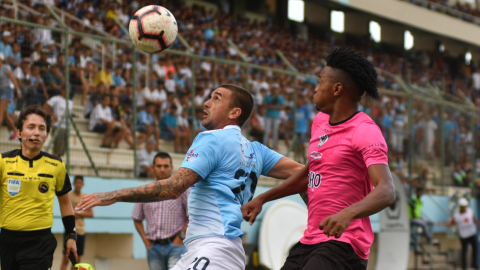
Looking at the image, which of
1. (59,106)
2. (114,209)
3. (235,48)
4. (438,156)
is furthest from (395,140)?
(59,106)

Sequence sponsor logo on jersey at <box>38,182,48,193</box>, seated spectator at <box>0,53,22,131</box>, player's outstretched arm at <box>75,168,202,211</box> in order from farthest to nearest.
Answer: seated spectator at <box>0,53,22,131</box>
sponsor logo on jersey at <box>38,182,48,193</box>
player's outstretched arm at <box>75,168,202,211</box>

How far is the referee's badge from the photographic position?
5.56 m

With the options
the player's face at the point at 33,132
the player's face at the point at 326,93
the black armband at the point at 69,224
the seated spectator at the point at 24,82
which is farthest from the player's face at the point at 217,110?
Result: the seated spectator at the point at 24,82

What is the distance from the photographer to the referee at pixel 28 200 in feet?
18.0

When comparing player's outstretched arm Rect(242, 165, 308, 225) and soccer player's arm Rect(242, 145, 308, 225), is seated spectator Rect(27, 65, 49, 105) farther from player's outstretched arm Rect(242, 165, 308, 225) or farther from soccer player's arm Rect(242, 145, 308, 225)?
player's outstretched arm Rect(242, 165, 308, 225)

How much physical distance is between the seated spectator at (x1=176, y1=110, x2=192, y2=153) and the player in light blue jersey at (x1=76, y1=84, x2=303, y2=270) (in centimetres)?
758

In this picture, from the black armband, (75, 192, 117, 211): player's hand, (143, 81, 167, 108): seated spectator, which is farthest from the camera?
(143, 81, 167, 108): seated spectator

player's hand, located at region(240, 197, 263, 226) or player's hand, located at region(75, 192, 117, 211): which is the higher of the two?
player's hand, located at region(75, 192, 117, 211)

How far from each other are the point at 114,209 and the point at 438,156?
1147 centimetres

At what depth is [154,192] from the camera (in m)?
3.75

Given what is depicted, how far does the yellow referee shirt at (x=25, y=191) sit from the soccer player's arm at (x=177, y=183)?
2.26 m

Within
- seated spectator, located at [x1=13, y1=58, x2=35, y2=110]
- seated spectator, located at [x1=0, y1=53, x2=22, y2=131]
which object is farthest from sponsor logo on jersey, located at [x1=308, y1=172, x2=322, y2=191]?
seated spectator, located at [x1=13, y1=58, x2=35, y2=110]

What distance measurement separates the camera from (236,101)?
439 centimetres

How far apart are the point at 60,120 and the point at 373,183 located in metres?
7.84
